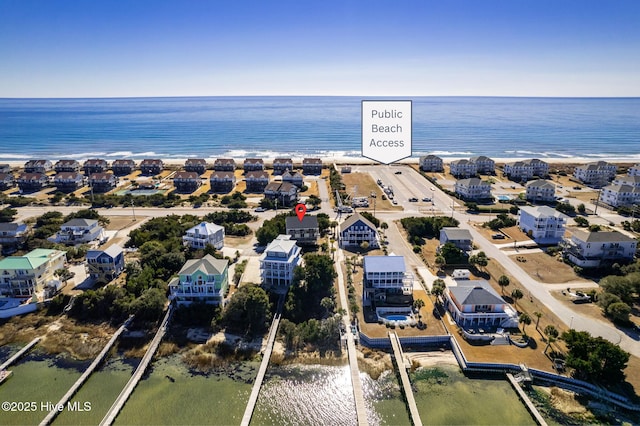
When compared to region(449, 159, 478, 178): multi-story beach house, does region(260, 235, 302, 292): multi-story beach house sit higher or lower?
lower

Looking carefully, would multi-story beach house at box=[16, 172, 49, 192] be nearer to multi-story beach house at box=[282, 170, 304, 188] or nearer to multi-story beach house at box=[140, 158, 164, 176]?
multi-story beach house at box=[140, 158, 164, 176]

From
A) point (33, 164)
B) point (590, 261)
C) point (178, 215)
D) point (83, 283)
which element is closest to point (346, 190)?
point (178, 215)

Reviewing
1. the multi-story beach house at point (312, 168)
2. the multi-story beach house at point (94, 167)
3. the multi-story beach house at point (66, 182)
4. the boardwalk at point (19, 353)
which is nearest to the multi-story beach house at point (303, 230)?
the boardwalk at point (19, 353)

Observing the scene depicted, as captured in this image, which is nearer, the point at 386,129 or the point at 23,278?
the point at 386,129

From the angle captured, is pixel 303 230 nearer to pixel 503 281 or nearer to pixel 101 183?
pixel 503 281

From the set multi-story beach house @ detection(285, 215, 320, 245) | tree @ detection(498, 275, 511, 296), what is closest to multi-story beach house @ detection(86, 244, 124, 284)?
multi-story beach house @ detection(285, 215, 320, 245)

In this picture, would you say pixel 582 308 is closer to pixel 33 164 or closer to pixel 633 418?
pixel 633 418

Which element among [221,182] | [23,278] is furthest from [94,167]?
[23,278]
